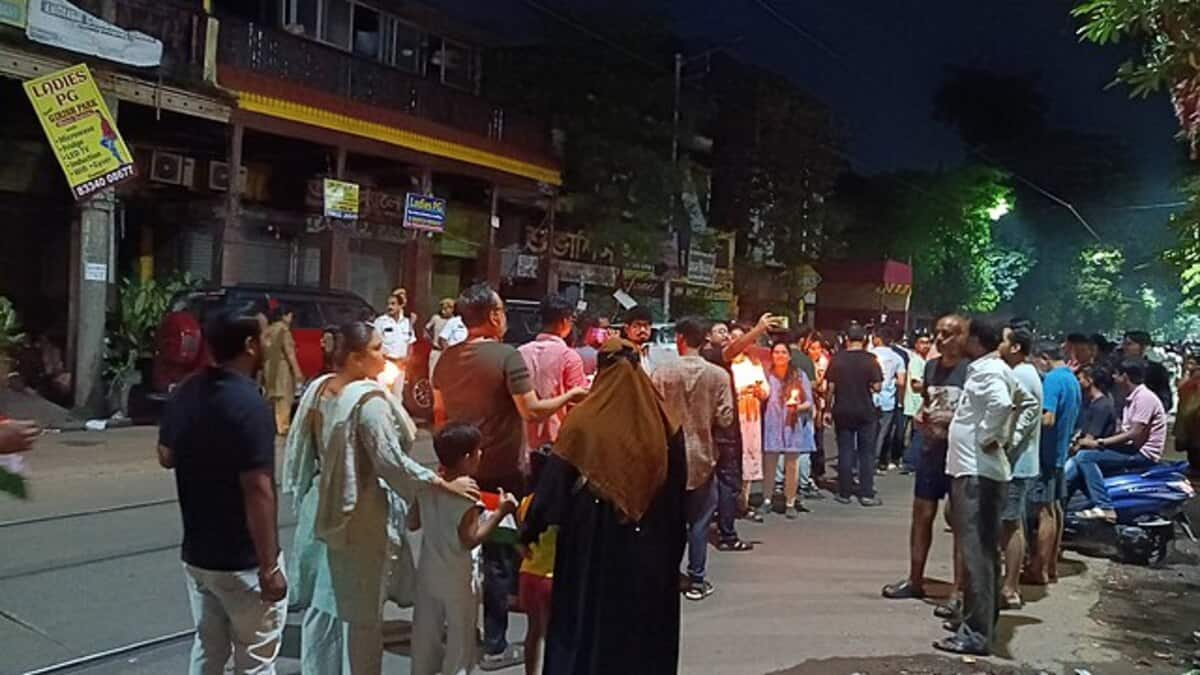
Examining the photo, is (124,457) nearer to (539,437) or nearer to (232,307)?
(539,437)

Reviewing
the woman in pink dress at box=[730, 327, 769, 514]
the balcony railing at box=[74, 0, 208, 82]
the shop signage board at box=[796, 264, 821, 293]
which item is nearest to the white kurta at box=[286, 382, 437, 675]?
the woman in pink dress at box=[730, 327, 769, 514]

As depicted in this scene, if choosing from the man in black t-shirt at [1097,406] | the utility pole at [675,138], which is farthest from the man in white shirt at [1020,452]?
the utility pole at [675,138]

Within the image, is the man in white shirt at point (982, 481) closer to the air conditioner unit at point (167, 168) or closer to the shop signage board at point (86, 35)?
the shop signage board at point (86, 35)

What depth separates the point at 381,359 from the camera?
5117 mm

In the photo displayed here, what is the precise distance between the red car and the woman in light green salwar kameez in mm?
8556

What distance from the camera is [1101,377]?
10.5 m

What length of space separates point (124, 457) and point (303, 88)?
856cm

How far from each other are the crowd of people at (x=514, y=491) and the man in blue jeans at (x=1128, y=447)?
1.74 m

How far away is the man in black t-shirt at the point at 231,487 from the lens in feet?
13.2

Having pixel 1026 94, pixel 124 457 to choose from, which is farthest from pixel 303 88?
pixel 1026 94

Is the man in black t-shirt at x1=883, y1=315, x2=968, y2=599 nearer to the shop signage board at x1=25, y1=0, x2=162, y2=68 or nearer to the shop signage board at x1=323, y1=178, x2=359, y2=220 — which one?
the shop signage board at x1=25, y1=0, x2=162, y2=68

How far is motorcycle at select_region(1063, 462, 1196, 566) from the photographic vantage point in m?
9.81

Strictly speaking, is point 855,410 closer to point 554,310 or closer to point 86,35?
point 554,310

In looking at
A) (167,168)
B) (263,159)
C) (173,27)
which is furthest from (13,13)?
(263,159)
